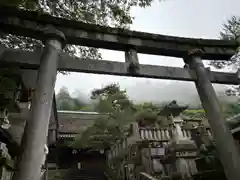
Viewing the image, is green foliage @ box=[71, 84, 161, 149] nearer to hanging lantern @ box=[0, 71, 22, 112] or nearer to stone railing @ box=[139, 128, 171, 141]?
stone railing @ box=[139, 128, 171, 141]

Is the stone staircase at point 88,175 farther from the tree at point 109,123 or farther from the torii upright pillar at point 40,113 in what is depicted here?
the torii upright pillar at point 40,113

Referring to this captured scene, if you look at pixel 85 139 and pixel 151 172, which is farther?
pixel 85 139

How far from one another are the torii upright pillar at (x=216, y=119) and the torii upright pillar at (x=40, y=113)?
2.90 m

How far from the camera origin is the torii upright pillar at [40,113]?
2639 mm

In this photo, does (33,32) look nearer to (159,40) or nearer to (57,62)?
(57,62)

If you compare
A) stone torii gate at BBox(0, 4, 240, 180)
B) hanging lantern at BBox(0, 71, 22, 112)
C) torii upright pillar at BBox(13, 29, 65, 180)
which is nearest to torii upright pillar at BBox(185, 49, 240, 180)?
stone torii gate at BBox(0, 4, 240, 180)

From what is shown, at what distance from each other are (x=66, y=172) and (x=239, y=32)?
13945mm

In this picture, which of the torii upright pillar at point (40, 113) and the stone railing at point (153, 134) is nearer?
the torii upright pillar at point (40, 113)

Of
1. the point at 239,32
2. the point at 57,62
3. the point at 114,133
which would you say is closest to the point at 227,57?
the point at 239,32

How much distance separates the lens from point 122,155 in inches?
429

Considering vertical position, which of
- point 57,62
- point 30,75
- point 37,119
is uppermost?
point 30,75

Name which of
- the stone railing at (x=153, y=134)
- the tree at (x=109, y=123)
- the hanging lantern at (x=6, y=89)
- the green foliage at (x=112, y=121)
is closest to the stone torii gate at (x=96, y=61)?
the hanging lantern at (x=6, y=89)

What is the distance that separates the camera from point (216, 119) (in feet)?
13.2

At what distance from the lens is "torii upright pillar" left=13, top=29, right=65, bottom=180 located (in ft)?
8.66
